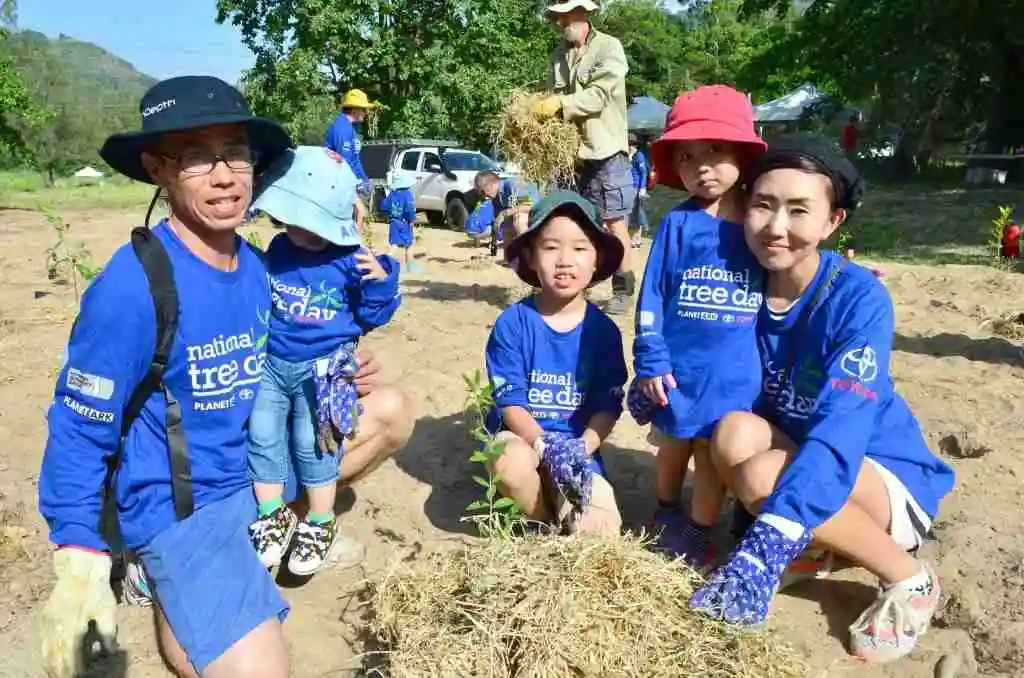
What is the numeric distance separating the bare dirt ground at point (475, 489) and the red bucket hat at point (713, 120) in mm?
1461

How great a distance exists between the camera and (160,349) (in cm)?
212

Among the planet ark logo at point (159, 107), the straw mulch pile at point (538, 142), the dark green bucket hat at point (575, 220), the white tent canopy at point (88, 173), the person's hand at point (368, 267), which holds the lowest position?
the person's hand at point (368, 267)

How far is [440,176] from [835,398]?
14.7 m

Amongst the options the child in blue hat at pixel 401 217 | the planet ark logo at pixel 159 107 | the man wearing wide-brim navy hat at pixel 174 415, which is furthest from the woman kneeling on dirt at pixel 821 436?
the child in blue hat at pixel 401 217

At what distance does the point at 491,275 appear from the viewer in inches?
360

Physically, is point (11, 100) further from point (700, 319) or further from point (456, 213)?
point (700, 319)

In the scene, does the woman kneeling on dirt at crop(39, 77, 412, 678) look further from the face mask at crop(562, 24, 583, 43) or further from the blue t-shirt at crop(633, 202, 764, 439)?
the face mask at crop(562, 24, 583, 43)

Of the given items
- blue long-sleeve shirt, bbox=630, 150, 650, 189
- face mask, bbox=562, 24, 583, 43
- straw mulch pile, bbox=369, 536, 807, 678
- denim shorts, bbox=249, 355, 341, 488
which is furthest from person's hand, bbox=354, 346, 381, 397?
blue long-sleeve shirt, bbox=630, 150, 650, 189

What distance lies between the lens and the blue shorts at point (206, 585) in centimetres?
216

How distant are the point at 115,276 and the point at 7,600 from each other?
1.41 meters

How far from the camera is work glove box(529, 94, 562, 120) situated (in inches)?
204

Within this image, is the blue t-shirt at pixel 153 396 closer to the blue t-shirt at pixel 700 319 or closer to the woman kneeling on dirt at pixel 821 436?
the blue t-shirt at pixel 700 319

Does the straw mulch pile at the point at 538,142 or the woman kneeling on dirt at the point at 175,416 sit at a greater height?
the straw mulch pile at the point at 538,142

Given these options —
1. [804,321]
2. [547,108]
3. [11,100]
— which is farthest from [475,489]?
[11,100]
